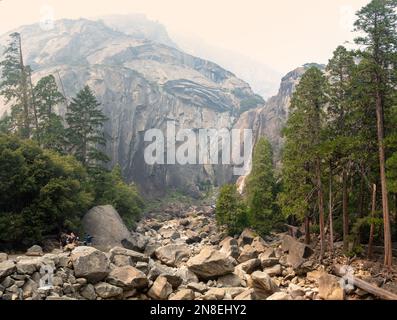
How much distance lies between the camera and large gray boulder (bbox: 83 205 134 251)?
31.9 metres

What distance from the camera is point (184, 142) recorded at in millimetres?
106312

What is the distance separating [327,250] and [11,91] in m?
35.2

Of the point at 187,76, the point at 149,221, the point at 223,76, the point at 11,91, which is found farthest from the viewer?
the point at 223,76

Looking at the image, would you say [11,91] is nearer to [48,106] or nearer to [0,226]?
[48,106]

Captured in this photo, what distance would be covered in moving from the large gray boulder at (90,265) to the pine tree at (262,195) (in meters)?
22.8

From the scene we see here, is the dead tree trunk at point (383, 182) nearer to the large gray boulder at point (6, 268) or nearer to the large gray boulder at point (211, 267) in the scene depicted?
the large gray boulder at point (211, 267)

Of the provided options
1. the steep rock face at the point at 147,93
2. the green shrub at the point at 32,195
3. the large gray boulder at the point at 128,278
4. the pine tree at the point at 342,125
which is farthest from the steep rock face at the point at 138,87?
the large gray boulder at the point at 128,278

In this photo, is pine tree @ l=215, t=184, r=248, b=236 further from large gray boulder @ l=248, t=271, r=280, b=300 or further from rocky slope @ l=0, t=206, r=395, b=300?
large gray boulder @ l=248, t=271, r=280, b=300

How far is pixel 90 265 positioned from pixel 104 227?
1646cm

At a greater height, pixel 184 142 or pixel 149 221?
pixel 184 142

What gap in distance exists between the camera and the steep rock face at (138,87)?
93.6 metres

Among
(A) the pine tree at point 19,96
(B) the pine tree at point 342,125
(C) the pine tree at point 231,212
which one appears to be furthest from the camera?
(C) the pine tree at point 231,212
